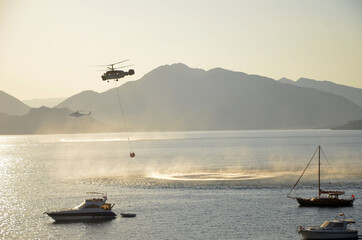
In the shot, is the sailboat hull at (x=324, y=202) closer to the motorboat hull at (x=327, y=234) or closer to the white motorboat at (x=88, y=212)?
the motorboat hull at (x=327, y=234)

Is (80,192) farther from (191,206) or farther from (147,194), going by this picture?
(191,206)

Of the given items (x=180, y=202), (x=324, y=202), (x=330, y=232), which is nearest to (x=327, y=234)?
(x=330, y=232)

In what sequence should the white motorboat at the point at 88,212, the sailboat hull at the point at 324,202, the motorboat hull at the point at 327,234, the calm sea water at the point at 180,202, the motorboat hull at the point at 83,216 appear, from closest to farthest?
the motorboat hull at the point at 327,234
the calm sea water at the point at 180,202
the motorboat hull at the point at 83,216
the white motorboat at the point at 88,212
the sailboat hull at the point at 324,202

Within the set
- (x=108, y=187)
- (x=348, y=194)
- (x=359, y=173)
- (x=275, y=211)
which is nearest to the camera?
(x=275, y=211)

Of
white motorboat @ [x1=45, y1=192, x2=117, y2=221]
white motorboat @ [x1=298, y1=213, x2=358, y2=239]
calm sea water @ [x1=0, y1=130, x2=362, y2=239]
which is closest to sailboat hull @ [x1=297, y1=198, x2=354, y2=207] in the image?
calm sea water @ [x1=0, y1=130, x2=362, y2=239]

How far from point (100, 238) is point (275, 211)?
3458 cm

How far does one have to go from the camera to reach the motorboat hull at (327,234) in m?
A: 79.9

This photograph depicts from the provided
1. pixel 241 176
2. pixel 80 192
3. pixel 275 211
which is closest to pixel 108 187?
pixel 80 192

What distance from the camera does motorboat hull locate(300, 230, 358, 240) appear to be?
262ft

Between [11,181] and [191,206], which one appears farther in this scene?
[11,181]

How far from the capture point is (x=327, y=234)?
80.3m

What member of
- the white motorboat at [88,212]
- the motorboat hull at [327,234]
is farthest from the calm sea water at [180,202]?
the white motorboat at [88,212]

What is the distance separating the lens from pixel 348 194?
11869 cm

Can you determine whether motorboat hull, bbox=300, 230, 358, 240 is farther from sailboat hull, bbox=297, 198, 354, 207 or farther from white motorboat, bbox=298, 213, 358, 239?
sailboat hull, bbox=297, 198, 354, 207
